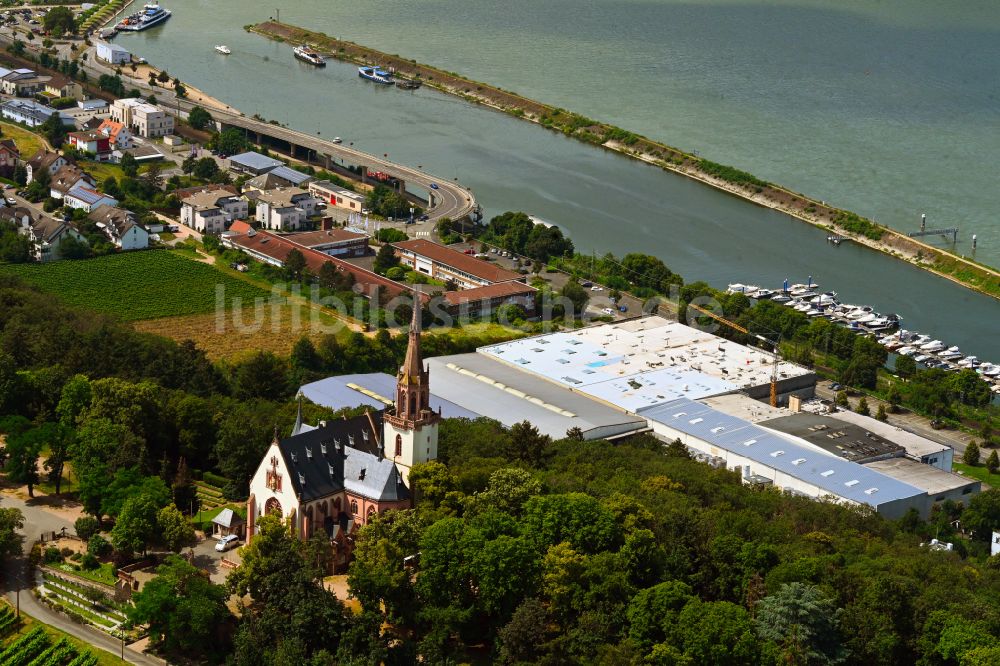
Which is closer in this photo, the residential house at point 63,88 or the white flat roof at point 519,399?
the white flat roof at point 519,399

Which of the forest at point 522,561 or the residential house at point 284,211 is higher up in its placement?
the forest at point 522,561

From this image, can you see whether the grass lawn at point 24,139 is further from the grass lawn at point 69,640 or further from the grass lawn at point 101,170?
the grass lawn at point 69,640

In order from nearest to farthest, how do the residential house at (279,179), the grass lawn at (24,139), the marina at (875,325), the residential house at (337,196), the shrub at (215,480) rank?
1. the shrub at (215,480)
2. the marina at (875,325)
3. the residential house at (337,196)
4. the residential house at (279,179)
5. the grass lawn at (24,139)

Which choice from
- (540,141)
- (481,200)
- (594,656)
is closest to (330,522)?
(594,656)

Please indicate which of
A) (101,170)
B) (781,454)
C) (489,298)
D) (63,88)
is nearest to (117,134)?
(101,170)

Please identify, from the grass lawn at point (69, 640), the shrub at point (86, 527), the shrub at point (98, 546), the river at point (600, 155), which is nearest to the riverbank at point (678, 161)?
the river at point (600, 155)

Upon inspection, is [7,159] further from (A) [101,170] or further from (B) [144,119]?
(B) [144,119]

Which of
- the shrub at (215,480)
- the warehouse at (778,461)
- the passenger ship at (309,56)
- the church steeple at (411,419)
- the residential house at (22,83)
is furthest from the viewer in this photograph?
the passenger ship at (309,56)
